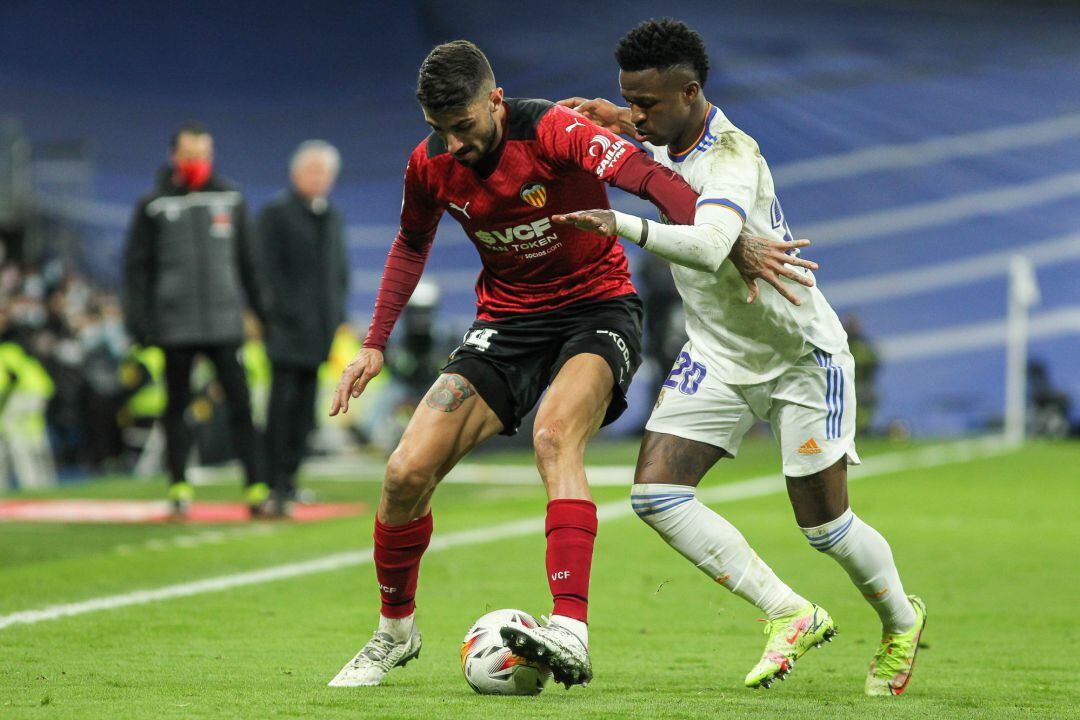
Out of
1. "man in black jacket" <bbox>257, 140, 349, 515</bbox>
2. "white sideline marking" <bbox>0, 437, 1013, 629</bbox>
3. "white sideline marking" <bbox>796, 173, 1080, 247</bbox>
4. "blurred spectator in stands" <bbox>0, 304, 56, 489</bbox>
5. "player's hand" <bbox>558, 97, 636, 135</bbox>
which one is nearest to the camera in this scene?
"player's hand" <bbox>558, 97, 636, 135</bbox>

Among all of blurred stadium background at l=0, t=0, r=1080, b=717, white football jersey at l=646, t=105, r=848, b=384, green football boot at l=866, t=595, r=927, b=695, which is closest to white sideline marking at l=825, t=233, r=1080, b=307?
blurred stadium background at l=0, t=0, r=1080, b=717

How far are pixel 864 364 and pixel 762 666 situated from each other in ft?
68.9

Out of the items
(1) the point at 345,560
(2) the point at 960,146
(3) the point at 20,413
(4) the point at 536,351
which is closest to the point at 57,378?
(3) the point at 20,413

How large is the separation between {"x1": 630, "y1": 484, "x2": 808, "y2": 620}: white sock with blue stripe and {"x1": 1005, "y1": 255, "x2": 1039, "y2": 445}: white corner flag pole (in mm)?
19672

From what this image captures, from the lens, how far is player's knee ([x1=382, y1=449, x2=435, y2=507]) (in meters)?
5.05

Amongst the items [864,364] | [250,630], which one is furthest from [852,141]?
[250,630]

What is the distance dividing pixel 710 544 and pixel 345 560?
12.8 feet

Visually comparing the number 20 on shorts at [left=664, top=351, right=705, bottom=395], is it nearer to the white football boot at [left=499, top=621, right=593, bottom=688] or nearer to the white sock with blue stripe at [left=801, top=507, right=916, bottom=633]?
the white sock with blue stripe at [left=801, top=507, right=916, bottom=633]

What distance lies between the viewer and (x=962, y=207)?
2686cm

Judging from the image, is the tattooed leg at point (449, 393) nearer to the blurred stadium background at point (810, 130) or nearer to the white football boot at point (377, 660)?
the white football boot at point (377, 660)

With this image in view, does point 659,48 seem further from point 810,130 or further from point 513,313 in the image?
point 810,130

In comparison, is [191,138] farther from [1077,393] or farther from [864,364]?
[1077,393]

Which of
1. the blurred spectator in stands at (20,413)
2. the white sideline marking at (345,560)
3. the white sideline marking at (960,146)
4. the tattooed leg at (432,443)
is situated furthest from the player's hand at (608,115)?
the white sideline marking at (960,146)

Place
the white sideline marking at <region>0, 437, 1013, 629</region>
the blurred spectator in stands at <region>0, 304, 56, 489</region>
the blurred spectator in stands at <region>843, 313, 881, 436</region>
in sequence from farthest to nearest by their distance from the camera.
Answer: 1. the blurred spectator in stands at <region>843, 313, 881, 436</region>
2. the blurred spectator in stands at <region>0, 304, 56, 489</region>
3. the white sideline marking at <region>0, 437, 1013, 629</region>
